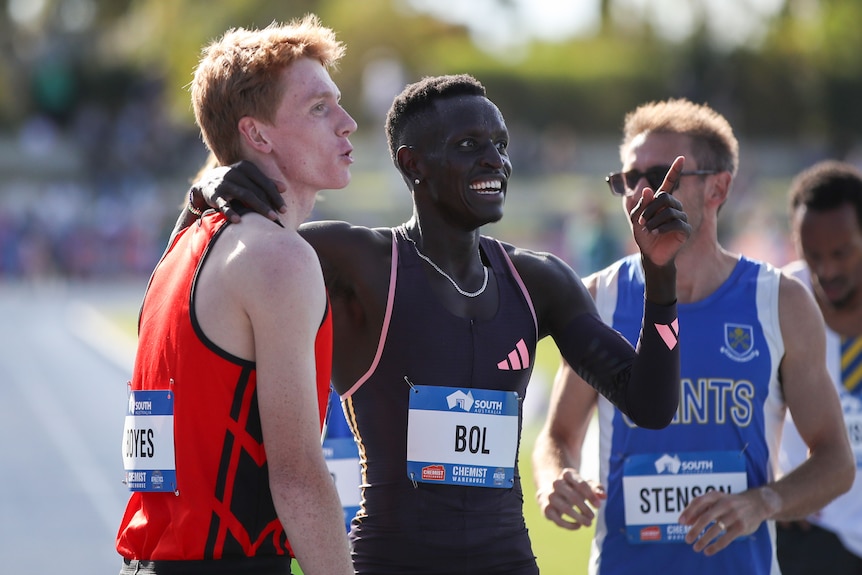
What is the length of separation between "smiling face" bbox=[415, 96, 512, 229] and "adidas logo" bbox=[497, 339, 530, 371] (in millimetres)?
349

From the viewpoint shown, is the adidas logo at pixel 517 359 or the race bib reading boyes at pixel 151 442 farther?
the adidas logo at pixel 517 359

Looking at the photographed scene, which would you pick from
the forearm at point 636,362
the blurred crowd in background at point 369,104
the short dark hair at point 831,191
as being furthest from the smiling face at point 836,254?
the blurred crowd in background at point 369,104

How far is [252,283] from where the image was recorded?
8.89 ft

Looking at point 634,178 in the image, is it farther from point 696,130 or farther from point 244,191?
point 244,191

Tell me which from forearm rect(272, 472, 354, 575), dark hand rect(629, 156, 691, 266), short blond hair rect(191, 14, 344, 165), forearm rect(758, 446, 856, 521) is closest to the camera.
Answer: forearm rect(272, 472, 354, 575)

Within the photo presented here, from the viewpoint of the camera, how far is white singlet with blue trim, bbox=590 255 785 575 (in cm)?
407

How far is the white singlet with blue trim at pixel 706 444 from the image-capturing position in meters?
4.07

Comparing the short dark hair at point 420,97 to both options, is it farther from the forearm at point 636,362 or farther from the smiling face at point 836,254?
the smiling face at point 836,254

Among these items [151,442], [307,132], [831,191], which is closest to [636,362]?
[307,132]

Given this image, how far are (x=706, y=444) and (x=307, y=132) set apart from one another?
1747 mm

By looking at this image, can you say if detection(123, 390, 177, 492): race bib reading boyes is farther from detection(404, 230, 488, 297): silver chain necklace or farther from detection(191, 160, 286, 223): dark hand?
detection(404, 230, 488, 297): silver chain necklace

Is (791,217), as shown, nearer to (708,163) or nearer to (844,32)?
(708,163)

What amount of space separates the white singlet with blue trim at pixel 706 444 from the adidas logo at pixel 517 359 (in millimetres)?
742

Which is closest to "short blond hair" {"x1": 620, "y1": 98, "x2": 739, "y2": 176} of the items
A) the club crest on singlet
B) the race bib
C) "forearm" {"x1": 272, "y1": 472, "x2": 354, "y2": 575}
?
the club crest on singlet
